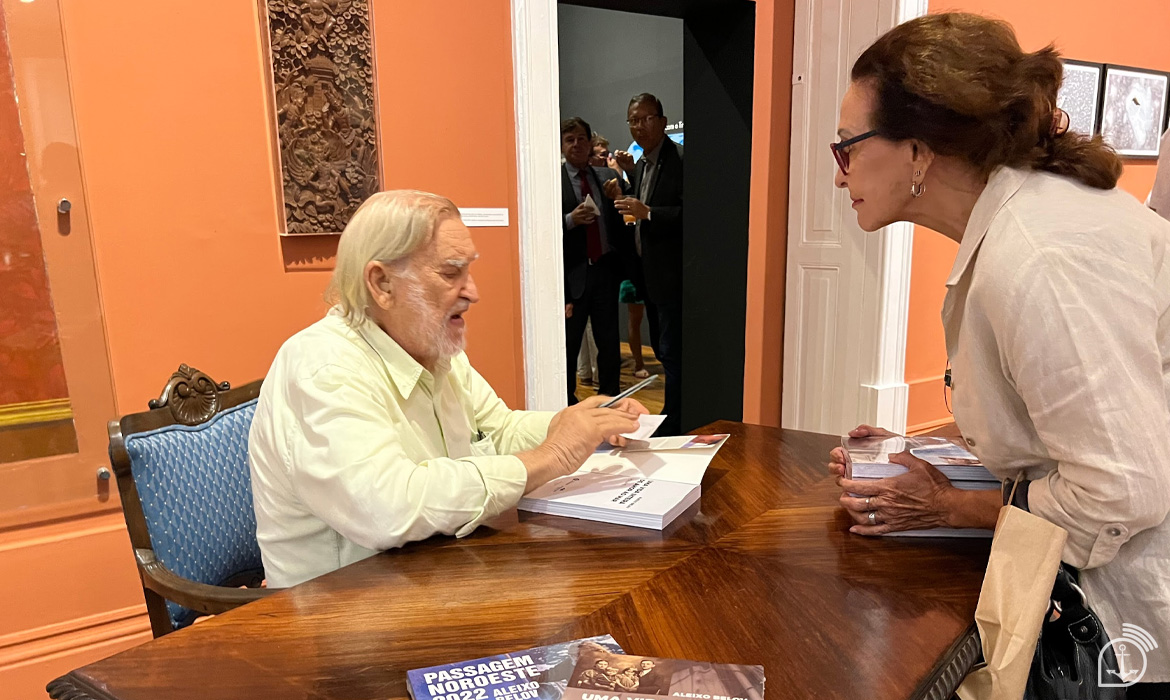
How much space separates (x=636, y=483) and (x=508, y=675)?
619mm

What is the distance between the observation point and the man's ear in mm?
1410

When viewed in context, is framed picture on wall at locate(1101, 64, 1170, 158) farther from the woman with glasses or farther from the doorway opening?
the woman with glasses

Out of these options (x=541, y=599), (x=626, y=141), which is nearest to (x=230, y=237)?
(x=541, y=599)

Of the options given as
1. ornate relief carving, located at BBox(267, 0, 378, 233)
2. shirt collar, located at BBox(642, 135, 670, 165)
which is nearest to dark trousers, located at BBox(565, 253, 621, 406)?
shirt collar, located at BBox(642, 135, 670, 165)

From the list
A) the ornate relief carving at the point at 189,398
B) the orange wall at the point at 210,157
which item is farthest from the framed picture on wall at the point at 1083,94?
the ornate relief carving at the point at 189,398

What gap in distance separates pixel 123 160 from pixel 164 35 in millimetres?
399

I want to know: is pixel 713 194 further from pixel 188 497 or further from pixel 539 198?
pixel 188 497

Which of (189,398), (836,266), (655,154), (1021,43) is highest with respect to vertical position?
(1021,43)

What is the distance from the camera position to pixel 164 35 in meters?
2.16

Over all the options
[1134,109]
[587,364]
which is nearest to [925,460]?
[1134,109]

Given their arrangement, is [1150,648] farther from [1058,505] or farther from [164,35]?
[164,35]

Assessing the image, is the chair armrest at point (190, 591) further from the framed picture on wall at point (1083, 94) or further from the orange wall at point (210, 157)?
the framed picture on wall at point (1083, 94)

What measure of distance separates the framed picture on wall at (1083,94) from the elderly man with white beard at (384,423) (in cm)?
381

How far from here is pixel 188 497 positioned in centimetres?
149
